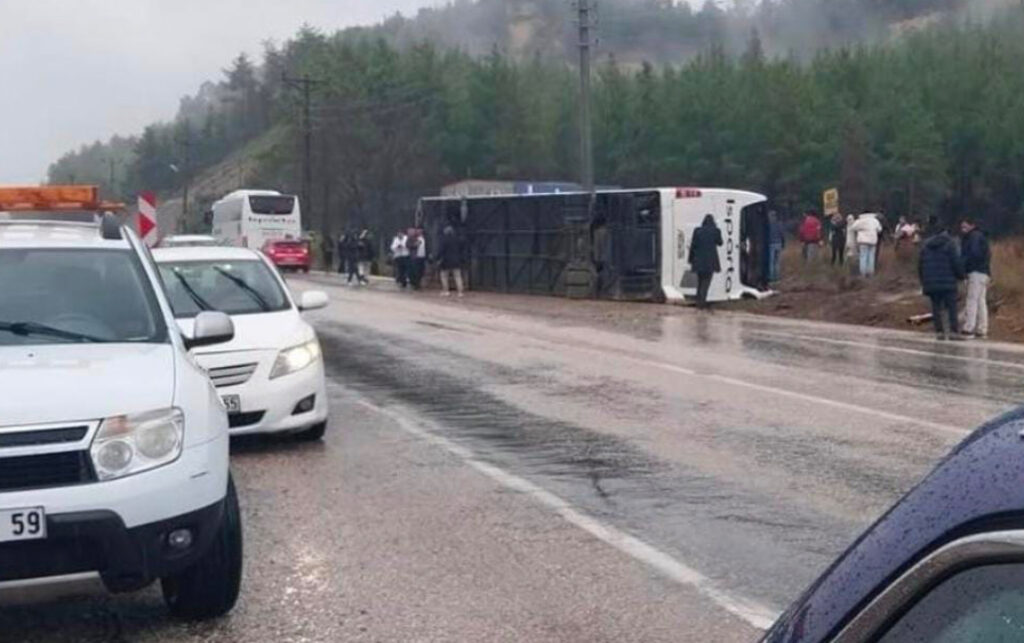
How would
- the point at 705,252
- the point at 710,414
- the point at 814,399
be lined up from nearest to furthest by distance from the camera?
the point at 710,414, the point at 814,399, the point at 705,252

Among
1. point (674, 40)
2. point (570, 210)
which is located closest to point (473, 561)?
point (570, 210)

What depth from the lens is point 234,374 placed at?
1116 cm

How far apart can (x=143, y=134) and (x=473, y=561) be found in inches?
6196

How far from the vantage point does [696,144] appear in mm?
81938

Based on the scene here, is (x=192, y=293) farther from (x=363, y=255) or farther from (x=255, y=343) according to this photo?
(x=363, y=255)

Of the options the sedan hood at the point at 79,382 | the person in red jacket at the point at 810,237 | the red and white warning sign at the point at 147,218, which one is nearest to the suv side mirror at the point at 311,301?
the sedan hood at the point at 79,382

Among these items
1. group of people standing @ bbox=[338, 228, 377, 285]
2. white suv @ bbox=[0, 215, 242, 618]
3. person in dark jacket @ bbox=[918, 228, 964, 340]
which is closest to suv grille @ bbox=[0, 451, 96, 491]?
white suv @ bbox=[0, 215, 242, 618]

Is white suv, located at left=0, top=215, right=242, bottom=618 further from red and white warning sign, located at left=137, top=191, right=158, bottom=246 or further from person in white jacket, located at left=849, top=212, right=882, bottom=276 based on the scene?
person in white jacket, located at left=849, top=212, right=882, bottom=276

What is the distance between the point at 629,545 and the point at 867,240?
84.3 feet

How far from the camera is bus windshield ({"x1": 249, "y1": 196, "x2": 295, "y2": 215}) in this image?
6378cm

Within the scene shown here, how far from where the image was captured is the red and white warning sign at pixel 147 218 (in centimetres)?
2484

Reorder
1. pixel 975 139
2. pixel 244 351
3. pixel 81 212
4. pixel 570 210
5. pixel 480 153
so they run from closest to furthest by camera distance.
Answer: pixel 244 351 → pixel 81 212 → pixel 570 210 → pixel 975 139 → pixel 480 153

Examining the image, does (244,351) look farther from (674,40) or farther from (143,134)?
(674,40)

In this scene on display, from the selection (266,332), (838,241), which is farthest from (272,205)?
(266,332)
